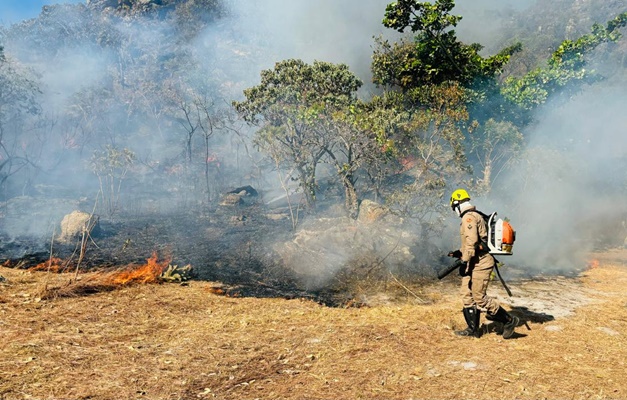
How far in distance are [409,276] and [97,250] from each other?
41.0 ft

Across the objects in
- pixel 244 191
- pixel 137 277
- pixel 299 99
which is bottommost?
pixel 137 277

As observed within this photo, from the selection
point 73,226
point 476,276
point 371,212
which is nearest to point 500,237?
point 476,276

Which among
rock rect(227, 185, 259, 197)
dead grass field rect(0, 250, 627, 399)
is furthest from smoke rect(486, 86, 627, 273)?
rock rect(227, 185, 259, 197)

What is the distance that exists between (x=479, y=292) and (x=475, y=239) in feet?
2.89

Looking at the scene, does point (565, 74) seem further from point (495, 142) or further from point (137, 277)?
point (137, 277)

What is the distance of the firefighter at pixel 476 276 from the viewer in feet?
21.8

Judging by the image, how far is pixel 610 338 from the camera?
6684 millimetres

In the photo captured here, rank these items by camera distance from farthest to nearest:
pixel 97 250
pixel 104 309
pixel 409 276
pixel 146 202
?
pixel 146 202
pixel 97 250
pixel 409 276
pixel 104 309

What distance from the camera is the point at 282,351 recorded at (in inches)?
241

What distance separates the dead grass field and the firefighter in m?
0.29

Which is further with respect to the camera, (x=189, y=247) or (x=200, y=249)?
(x=189, y=247)

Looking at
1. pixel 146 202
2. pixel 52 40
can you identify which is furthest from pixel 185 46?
pixel 146 202

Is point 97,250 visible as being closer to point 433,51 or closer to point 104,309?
point 104,309

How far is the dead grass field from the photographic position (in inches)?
194
